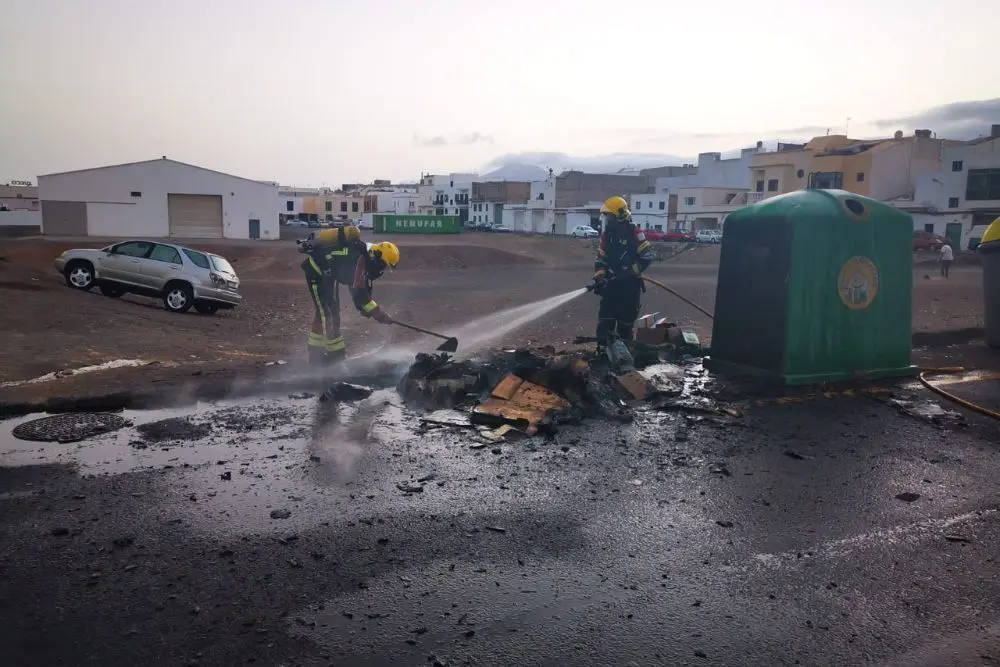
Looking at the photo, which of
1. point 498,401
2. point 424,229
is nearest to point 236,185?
point 424,229

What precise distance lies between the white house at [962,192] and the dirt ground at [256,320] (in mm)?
16380

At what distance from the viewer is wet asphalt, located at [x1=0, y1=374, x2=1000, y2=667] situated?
10.4 feet

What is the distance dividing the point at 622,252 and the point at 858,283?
2.66m

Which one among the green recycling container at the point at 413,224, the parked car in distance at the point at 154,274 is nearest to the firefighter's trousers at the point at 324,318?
the parked car in distance at the point at 154,274

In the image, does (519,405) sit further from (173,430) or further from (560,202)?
(560,202)

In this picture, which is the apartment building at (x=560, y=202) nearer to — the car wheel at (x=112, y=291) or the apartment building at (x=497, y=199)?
the apartment building at (x=497, y=199)

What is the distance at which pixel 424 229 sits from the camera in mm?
66188

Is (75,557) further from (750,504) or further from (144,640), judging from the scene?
(750,504)

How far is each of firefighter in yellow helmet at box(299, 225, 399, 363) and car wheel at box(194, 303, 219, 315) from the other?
9.30 m

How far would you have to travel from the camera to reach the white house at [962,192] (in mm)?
46344

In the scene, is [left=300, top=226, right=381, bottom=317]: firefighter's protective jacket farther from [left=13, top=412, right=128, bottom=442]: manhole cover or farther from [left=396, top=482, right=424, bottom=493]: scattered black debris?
[left=396, top=482, right=424, bottom=493]: scattered black debris

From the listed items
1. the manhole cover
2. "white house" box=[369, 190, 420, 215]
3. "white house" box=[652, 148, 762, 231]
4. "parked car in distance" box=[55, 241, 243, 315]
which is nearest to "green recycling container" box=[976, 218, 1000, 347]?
the manhole cover

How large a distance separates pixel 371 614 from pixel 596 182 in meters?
85.7

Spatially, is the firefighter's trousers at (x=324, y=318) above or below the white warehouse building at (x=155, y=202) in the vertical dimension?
below
